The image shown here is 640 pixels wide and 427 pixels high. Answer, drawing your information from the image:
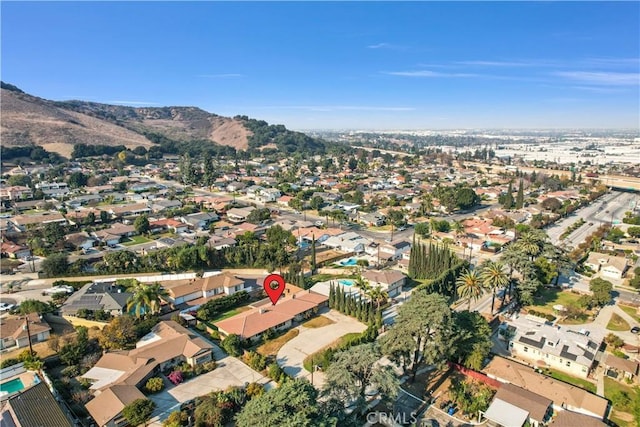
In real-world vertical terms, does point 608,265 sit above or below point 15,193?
below

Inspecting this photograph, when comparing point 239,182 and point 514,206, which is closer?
point 514,206

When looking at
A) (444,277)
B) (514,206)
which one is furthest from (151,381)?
(514,206)

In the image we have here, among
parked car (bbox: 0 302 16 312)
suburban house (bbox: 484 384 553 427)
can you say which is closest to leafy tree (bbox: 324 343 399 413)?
suburban house (bbox: 484 384 553 427)

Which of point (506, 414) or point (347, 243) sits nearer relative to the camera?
point (506, 414)

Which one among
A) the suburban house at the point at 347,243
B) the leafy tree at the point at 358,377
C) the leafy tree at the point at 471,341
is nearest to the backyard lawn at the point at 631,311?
the leafy tree at the point at 471,341

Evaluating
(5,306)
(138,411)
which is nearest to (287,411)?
(138,411)

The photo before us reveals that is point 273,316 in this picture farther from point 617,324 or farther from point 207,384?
point 617,324

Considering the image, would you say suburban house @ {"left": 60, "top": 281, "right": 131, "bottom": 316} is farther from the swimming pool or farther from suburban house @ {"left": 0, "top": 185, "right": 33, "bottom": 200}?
suburban house @ {"left": 0, "top": 185, "right": 33, "bottom": 200}

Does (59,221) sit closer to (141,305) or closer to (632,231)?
(141,305)
